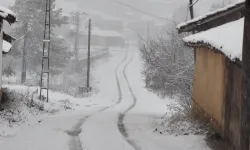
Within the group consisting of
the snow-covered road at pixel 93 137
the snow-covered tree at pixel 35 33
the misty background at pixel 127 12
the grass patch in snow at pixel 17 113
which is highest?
the misty background at pixel 127 12

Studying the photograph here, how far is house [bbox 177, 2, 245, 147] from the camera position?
9719 millimetres

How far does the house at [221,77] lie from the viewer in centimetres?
972

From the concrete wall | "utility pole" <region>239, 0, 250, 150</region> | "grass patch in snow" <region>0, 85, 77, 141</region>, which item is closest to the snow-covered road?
"grass patch in snow" <region>0, 85, 77, 141</region>

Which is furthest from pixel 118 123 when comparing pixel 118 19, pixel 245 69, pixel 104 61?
pixel 118 19

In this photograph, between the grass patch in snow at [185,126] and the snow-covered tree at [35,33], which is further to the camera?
the snow-covered tree at [35,33]

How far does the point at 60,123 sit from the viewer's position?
16.1 meters

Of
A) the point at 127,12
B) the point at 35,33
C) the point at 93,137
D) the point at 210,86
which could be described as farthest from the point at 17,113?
the point at 127,12

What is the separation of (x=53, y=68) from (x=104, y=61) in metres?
23.5

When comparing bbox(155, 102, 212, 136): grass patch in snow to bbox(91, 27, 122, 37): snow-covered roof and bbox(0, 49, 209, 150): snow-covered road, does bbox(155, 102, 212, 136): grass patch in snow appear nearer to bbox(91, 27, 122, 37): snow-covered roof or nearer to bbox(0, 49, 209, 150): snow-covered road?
bbox(0, 49, 209, 150): snow-covered road

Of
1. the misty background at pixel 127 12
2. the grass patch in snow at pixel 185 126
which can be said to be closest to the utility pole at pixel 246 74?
the grass patch in snow at pixel 185 126

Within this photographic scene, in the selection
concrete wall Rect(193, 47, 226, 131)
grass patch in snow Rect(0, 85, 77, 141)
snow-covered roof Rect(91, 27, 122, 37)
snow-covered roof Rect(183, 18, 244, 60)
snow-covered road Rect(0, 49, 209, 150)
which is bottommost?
snow-covered road Rect(0, 49, 209, 150)

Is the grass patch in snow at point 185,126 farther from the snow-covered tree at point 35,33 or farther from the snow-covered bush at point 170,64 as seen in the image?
the snow-covered tree at point 35,33

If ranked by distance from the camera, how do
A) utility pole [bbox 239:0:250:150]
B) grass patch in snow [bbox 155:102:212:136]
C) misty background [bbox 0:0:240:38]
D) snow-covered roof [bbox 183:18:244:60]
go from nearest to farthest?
utility pole [bbox 239:0:250:150] → snow-covered roof [bbox 183:18:244:60] → grass patch in snow [bbox 155:102:212:136] → misty background [bbox 0:0:240:38]

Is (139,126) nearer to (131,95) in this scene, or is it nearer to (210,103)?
(210,103)
